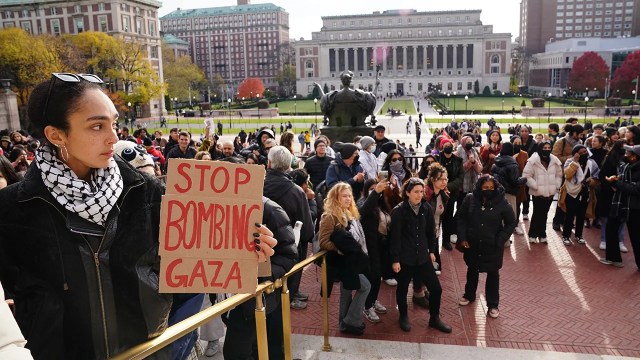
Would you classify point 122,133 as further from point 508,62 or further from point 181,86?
point 508,62

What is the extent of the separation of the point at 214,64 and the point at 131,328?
17038 centimetres

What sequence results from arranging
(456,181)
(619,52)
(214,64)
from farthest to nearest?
(214,64) → (619,52) → (456,181)

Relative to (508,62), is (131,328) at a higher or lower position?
lower

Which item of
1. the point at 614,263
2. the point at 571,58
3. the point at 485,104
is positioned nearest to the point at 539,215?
the point at 614,263

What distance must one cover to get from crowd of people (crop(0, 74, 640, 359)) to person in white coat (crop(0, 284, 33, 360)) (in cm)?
2

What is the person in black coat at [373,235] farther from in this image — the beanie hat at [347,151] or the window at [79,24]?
the window at [79,24]

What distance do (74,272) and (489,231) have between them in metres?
6.06

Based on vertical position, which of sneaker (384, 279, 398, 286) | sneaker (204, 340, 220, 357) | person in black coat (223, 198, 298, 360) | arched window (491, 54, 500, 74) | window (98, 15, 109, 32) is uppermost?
window (98, 15, 109, 32)

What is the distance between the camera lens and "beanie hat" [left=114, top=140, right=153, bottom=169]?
13.0 feet

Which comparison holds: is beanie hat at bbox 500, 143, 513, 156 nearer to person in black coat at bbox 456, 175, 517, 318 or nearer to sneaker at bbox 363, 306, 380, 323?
person in black coat at bbox 456, 175, 517, 318

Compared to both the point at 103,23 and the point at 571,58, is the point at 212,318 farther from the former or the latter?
the point at 571,58

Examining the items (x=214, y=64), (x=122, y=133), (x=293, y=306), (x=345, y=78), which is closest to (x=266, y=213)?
(x=293, y=306)

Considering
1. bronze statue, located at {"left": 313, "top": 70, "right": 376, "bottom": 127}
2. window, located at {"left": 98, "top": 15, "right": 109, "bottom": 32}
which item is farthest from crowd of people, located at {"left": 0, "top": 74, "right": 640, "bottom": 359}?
window, located at {"left": 98, "top": 15, "right": 109, "bottom": 32}

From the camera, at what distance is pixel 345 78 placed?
1548 centimetres
